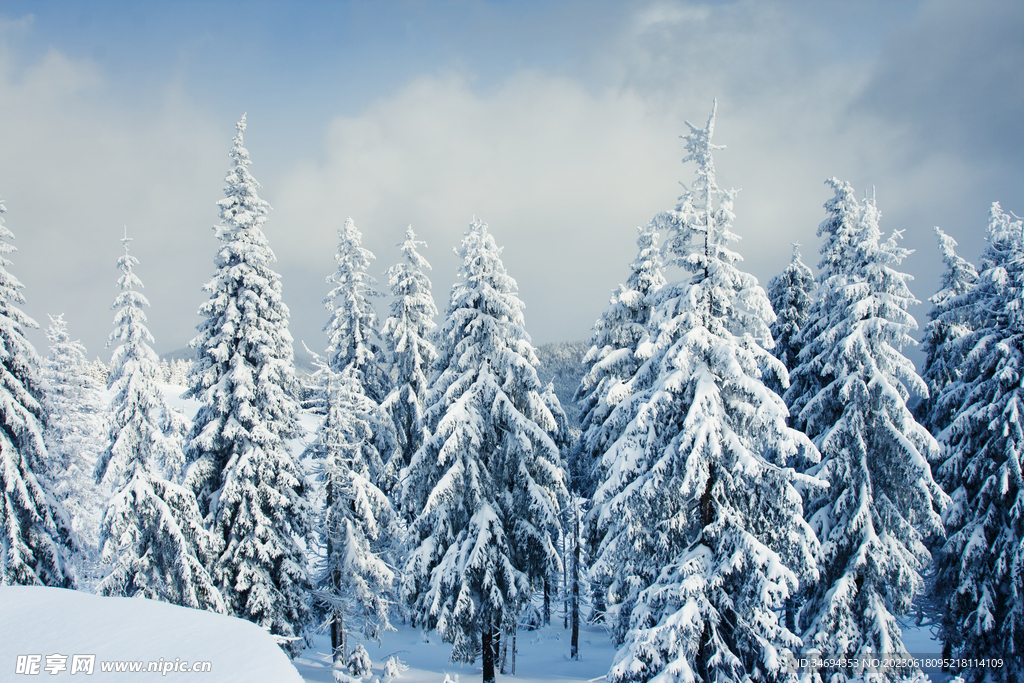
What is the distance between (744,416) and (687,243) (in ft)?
13.6

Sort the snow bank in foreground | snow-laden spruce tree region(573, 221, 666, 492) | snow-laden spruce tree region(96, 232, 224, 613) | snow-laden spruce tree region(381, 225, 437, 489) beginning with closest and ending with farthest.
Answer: the snow bank in foreground < snow-laden spruce tree region(96, 232, 224, 613) < snow-laden spruce tree region(573, 221, 666, 492) < snow-laden spruce tree region(381, 225, 437, 489)

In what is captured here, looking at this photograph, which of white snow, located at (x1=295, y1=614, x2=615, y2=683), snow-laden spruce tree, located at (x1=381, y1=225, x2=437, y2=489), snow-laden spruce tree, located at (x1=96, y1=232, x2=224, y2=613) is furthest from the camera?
snow-laden spruce tree, located at (x1=381, y1=225, x2=437, y2=489)

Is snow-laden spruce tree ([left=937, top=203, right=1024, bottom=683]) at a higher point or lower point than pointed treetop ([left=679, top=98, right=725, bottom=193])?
lower

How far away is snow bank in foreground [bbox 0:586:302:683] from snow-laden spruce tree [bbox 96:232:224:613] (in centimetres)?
952

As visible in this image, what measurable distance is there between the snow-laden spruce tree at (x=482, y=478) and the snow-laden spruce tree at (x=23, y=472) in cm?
1118

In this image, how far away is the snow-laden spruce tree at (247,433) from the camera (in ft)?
57.5

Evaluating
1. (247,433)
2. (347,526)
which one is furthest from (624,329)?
(247,433)

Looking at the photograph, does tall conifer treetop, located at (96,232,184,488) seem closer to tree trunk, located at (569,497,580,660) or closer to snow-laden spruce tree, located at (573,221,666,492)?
snow-laden spruce tree, located at (573,221,666,492)

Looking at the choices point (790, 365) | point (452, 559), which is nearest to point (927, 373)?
point (790, 365)

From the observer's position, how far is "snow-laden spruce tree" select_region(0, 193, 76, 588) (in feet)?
52.2

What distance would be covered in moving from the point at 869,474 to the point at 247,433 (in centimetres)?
1881

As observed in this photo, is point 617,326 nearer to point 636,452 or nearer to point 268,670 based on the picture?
point 636,452

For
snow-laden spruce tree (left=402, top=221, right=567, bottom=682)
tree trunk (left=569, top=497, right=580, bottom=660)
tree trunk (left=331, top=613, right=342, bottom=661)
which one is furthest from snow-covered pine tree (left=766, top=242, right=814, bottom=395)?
tree trunk (left=331, top=613, right=342, bottom=661)

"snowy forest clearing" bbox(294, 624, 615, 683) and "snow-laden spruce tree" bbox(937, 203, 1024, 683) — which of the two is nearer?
"snow-laden spruce tree" bbox(937, 203, 1024, 683)
